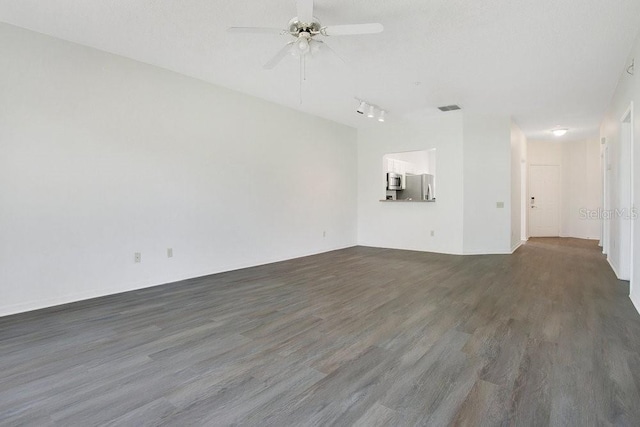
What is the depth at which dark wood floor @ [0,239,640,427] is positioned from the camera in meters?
1.61

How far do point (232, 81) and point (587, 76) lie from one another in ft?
15.0

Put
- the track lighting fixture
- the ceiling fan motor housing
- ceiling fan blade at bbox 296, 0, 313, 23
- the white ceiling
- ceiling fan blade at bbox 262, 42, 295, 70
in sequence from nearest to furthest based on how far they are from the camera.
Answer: ceiling fan blade at bbox 296, 0, 313, 23 < the ceiling fan motor housing < the white ceiling < ceiling fan blade at bbox 262, 42, 295, 70 < the track lighting fixture

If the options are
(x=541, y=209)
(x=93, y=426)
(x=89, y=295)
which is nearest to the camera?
(x=93, y=426)

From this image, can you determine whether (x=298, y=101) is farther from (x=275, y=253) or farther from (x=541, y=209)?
(x=541, y=209)

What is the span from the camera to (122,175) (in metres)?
3.70

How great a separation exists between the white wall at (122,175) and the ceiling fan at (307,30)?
6.24 ft

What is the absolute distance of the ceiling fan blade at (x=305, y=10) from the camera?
2.35 metres

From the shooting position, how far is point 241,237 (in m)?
4.98

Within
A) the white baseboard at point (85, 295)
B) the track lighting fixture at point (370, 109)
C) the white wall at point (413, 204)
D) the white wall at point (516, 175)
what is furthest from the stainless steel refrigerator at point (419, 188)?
the white baseboard at point (85, 295)

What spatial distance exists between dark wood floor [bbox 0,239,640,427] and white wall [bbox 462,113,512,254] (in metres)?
2.30

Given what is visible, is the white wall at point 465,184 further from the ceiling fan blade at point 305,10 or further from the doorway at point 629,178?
the ceiling fan blade at point 305,10

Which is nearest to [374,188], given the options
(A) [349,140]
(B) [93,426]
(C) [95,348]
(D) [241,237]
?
(A) [349,140]

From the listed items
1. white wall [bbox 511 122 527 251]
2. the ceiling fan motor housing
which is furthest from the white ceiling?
white wall [bbox 511 122 527 251]

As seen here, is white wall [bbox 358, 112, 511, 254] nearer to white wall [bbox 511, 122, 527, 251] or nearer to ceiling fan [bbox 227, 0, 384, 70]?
white wall [bbox 511, 122, 527, 251]
